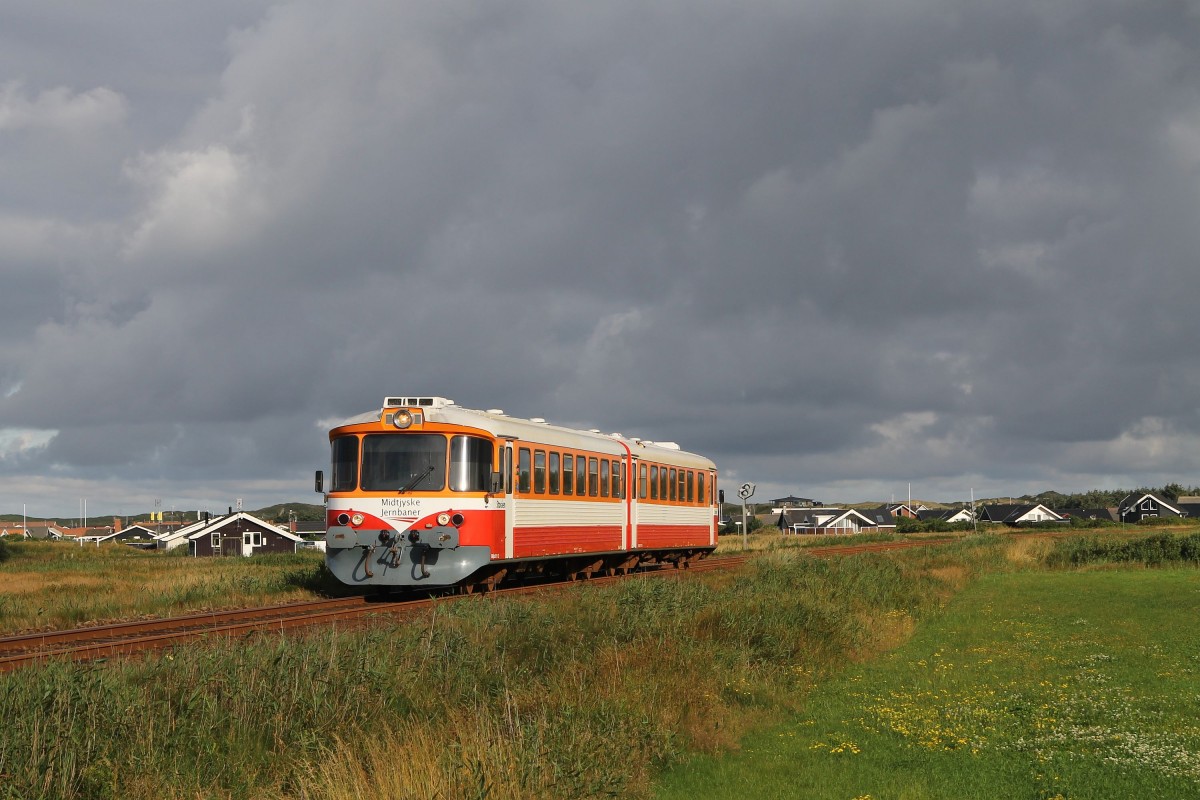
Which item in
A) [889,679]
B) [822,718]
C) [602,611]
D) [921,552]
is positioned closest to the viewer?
[822,718]

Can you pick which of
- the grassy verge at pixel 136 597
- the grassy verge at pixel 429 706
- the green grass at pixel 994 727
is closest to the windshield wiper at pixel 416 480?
the grassy verge at pixel 136 597

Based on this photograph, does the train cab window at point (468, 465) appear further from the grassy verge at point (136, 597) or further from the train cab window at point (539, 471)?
the grassy verge at point (136, 597)

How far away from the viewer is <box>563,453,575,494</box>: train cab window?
26.5 metres

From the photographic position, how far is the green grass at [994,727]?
960 centimetres

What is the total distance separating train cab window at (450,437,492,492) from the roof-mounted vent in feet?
3.29

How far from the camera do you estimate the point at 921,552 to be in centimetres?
4462

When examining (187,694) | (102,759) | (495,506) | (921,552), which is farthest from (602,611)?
(921,552)

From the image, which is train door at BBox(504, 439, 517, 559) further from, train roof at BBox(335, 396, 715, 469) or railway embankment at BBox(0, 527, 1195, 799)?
railway embankment at BBox(0, 527, 1195, 799)

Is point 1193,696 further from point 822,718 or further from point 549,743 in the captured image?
point 549,743

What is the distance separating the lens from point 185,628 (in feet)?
57.6

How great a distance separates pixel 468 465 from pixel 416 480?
3.58ft

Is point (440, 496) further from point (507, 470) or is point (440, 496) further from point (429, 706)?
point (429, 706)

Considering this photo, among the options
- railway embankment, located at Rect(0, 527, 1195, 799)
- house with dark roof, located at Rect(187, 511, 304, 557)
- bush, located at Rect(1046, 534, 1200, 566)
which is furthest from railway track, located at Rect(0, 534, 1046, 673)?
house with dark roof, located at Rect(187, 511, 304, 557)

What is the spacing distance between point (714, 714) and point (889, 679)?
13.3 feet
